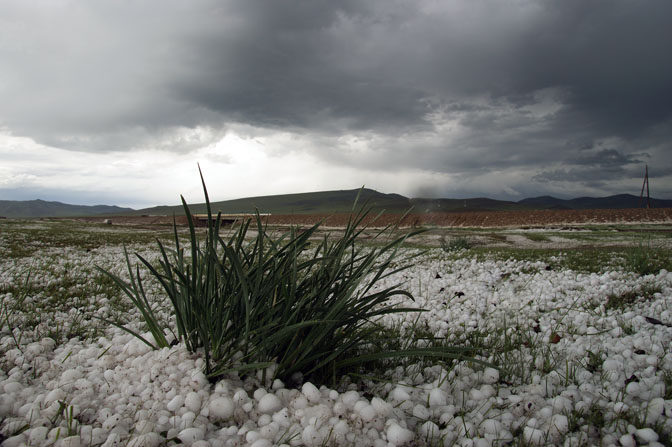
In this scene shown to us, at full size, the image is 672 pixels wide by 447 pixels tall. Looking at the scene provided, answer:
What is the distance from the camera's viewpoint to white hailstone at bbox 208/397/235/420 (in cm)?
197

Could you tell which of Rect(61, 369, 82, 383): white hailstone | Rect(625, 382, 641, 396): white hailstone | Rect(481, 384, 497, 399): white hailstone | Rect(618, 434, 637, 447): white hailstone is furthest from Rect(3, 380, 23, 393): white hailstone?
Rect(625, 382, 641, 396): white hailstone

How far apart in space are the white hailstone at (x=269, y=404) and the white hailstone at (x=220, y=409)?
0.53ft

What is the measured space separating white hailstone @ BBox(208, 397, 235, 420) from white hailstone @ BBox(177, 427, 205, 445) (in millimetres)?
157

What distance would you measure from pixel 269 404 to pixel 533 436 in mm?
1396

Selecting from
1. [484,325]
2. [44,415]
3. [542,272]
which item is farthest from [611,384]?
[542,272]

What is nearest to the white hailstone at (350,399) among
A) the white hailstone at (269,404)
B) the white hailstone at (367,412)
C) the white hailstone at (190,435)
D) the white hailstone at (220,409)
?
the white hailstone at (367,412)

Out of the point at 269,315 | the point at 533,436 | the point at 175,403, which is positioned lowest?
the point at 533,436

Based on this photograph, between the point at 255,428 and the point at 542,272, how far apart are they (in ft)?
22.2

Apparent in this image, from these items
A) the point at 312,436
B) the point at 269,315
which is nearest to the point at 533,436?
the point at 312,436

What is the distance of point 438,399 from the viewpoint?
2.16 m

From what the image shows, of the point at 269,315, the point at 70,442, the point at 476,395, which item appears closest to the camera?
the point at 70,442

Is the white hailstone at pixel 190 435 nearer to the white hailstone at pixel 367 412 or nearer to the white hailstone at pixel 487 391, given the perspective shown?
the white hailstone at pixel 367 412

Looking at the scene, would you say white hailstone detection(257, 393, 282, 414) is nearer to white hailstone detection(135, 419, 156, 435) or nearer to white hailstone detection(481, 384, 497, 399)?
white hailstone detection(135, 419, 156, 435)

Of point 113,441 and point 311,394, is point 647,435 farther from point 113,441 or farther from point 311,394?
point 113,441
